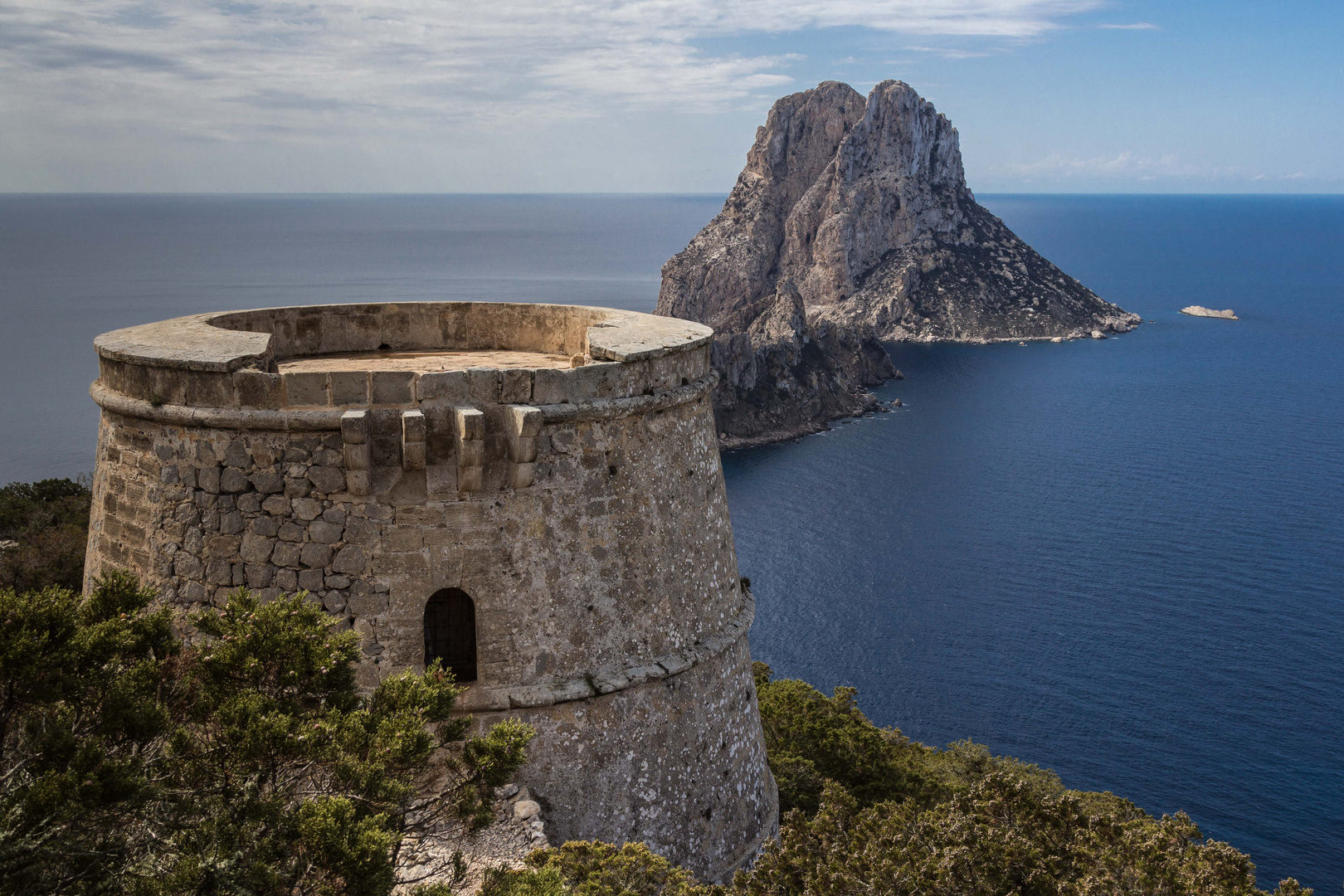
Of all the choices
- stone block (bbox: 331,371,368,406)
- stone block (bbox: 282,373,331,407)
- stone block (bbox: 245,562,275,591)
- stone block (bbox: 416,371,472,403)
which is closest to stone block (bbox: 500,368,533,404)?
stone block (bbox: 416,371,472,403)

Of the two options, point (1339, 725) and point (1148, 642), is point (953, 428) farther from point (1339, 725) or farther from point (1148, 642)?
point (1339, 725)

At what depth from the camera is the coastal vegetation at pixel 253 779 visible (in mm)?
5336

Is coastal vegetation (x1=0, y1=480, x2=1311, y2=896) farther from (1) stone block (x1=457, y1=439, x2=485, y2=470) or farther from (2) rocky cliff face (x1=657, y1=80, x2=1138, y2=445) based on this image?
(2) rocky cliff face (x1=657, y1=80, x2=1138, y2=445)

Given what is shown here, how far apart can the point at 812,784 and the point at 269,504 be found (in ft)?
41.4

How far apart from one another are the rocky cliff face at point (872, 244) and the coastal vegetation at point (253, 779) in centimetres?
12648

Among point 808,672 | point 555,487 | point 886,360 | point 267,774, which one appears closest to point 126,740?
point 267,774

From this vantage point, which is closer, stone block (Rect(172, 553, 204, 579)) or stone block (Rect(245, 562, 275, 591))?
stone block (Rect(245, 562, 275, 591))

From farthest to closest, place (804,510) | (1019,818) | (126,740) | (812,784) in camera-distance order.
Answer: (804,510), (812,784), (1019,818), (126,740)

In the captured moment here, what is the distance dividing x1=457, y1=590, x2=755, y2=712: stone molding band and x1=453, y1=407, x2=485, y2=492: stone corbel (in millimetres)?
1974

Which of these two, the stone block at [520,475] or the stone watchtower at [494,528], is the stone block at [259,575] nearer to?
the stone watchtower at [494,528]

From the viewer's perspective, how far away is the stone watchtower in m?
9.20

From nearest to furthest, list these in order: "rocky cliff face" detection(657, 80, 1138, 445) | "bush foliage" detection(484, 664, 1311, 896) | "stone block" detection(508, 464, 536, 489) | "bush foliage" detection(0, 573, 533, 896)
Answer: "bush foliage" detection(0, 573, 533, 896), "bush foliage" detection(484, 664, 1311, 896), "stone block" detection(508, 464, 536, 489), "rocky cliff face" detection(657, 80, 1138, 445)

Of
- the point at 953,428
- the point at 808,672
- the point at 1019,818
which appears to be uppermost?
the point at 1019,818

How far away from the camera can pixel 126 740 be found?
18.8ft
